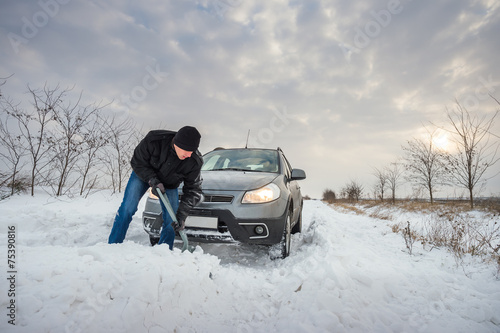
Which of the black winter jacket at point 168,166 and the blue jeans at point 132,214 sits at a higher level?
the black winter jacket at point 168,166

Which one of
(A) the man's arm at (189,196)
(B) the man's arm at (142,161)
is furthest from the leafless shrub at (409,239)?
(B) the man's arm at (142,161)

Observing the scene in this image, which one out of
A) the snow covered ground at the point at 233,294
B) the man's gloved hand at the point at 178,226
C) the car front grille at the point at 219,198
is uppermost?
the car front grille at the point at 219,198

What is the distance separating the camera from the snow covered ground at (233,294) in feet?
4.58

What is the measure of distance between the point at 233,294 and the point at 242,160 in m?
2.24

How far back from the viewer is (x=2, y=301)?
1260 millimetres

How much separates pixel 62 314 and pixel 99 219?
383cm

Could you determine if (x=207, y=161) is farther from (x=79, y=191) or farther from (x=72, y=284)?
(x=79, y=191)

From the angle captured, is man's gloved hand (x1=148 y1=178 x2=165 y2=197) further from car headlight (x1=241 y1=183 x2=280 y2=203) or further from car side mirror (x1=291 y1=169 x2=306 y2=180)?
car side mirror (x1=291 y1=169 x2=306 y2=180)

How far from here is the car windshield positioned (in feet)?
12.5

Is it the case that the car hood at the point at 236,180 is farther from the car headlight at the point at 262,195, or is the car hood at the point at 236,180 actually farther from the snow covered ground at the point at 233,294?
the snow covered ground at the point at 233,294

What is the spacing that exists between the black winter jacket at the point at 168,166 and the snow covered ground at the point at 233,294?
623 mm

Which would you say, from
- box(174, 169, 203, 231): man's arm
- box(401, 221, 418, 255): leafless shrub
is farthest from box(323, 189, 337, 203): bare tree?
box(174, 169, 203, 231): man's arm

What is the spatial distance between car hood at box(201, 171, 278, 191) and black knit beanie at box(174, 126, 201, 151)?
0.62 metres

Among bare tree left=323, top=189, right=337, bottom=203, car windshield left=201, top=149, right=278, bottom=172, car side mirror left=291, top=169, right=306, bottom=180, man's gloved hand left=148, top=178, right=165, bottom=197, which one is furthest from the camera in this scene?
bare tree left=323, top=189, right=337, bottom=203
